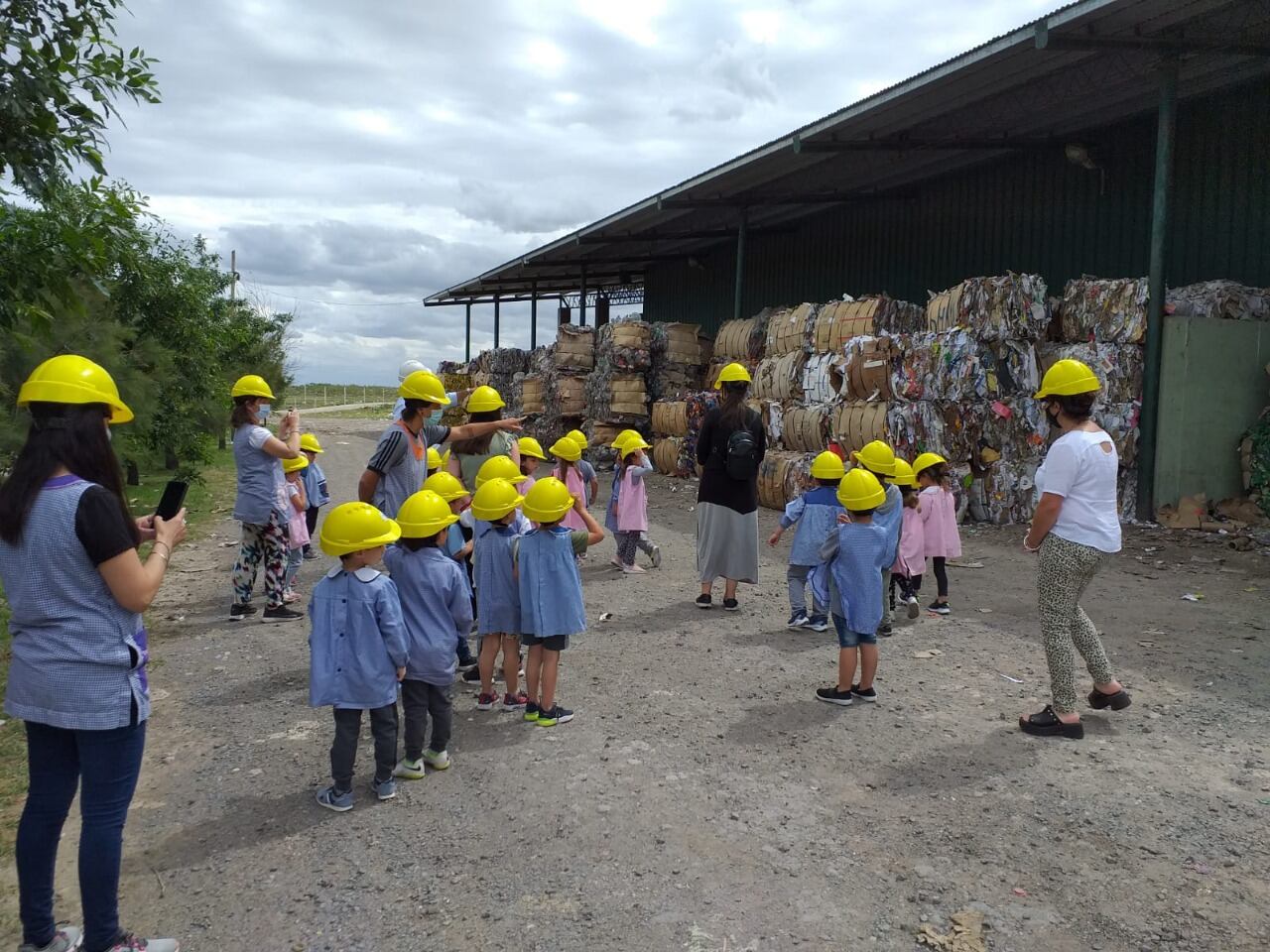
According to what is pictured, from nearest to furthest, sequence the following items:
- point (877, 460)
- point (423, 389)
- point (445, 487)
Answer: point (445, 487) < point (423, 389) < point (877, 460)

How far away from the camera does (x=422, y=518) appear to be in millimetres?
4379

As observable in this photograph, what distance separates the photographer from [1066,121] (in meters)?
14.1

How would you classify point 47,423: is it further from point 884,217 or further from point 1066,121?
point 884,217

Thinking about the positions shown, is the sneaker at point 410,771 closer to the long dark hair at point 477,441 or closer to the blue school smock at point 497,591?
the blue school smock at point 497,591

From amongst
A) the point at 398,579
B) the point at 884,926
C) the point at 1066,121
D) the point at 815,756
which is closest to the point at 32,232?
the point at 398,579

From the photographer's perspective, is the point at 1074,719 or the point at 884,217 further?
the point at 884,217

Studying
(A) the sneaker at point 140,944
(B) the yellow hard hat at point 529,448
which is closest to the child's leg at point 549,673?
(A) the sneaker at point 140,944

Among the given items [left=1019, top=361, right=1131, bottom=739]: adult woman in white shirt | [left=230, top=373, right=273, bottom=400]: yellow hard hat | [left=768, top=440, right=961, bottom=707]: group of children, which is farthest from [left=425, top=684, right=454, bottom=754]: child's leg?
[left=230, top=373, right=273, bottom=400]: yellow hard hat

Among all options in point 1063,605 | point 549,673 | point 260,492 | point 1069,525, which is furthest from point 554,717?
point 260,492

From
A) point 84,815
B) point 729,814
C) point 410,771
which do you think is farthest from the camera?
point 410,771

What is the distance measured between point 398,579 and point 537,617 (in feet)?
2.57

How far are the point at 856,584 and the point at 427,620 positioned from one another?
2.37 meters

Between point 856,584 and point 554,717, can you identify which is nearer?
point 554,717

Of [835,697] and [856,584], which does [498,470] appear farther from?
[835,697]
